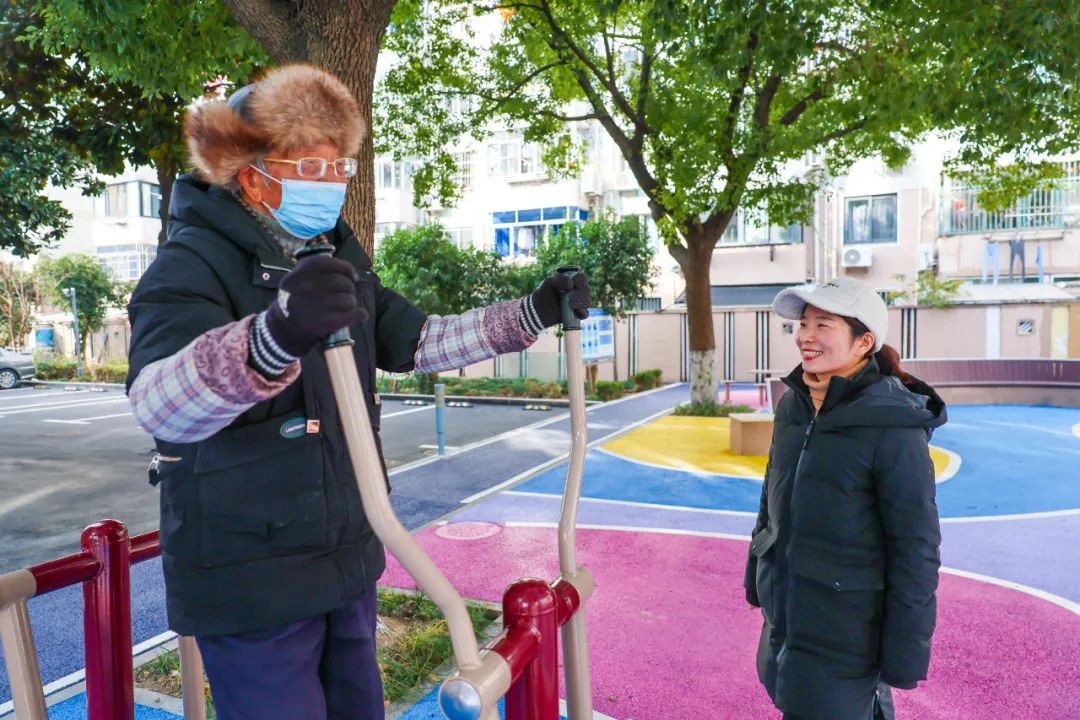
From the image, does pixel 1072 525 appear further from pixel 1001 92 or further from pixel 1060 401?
pixel 1060 401

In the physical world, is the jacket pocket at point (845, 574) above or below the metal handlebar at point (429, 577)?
below

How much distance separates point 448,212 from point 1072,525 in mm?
25096

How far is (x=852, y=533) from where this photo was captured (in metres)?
2.24

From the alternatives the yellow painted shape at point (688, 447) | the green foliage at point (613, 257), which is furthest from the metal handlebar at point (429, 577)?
the green foliage at point (613, 257)

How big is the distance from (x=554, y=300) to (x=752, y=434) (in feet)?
25.4

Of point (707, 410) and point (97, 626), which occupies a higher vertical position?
point (97, 626)

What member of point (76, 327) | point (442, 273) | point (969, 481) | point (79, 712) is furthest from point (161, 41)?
point (76, 327)

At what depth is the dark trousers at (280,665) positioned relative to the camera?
1.61 m

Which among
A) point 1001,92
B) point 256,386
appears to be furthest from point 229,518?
point 1001,92

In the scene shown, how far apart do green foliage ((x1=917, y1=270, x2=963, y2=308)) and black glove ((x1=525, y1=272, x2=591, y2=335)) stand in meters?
18.3

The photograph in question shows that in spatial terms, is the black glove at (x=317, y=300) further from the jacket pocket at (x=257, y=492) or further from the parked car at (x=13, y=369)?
the parked car at (x=13, y=369)

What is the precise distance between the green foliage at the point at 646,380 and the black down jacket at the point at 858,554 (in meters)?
15.9

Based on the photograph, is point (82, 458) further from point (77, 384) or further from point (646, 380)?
point (77, 384)

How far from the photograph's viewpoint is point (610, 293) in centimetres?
1720
